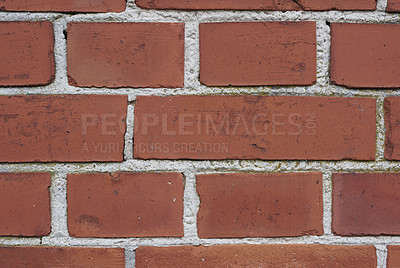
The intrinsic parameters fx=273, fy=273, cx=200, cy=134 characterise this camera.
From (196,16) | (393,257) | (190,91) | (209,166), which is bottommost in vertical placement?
(393,257)

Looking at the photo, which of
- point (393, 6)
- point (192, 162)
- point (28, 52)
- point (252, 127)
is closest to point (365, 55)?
point (393, 6)

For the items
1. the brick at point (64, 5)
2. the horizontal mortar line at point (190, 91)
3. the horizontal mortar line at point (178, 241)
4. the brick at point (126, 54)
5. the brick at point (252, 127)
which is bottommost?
the horizontal mortar line at point (178, 241)

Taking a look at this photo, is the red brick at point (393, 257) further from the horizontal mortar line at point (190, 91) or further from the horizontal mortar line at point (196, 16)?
the horizontal mortar line at point (196, 16)

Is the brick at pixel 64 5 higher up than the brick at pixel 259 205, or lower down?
higher up

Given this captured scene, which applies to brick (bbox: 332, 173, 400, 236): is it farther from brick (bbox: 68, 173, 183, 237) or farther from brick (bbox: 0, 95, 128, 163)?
brick (bbox: 0, 95, 128, 163)

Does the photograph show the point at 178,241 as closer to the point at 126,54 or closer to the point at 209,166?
the point at 209,166

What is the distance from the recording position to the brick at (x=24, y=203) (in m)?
0.44

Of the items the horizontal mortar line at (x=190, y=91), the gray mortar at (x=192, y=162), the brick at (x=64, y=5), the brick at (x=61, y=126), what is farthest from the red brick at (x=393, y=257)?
the brick at (x=64, y=5)

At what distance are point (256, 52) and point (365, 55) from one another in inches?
6.8

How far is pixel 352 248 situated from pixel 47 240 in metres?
0.50

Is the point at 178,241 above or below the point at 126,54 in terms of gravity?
below

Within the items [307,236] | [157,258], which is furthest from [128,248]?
[307,236]

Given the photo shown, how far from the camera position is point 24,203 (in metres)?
0.44

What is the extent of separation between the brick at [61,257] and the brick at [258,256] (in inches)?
1.7
